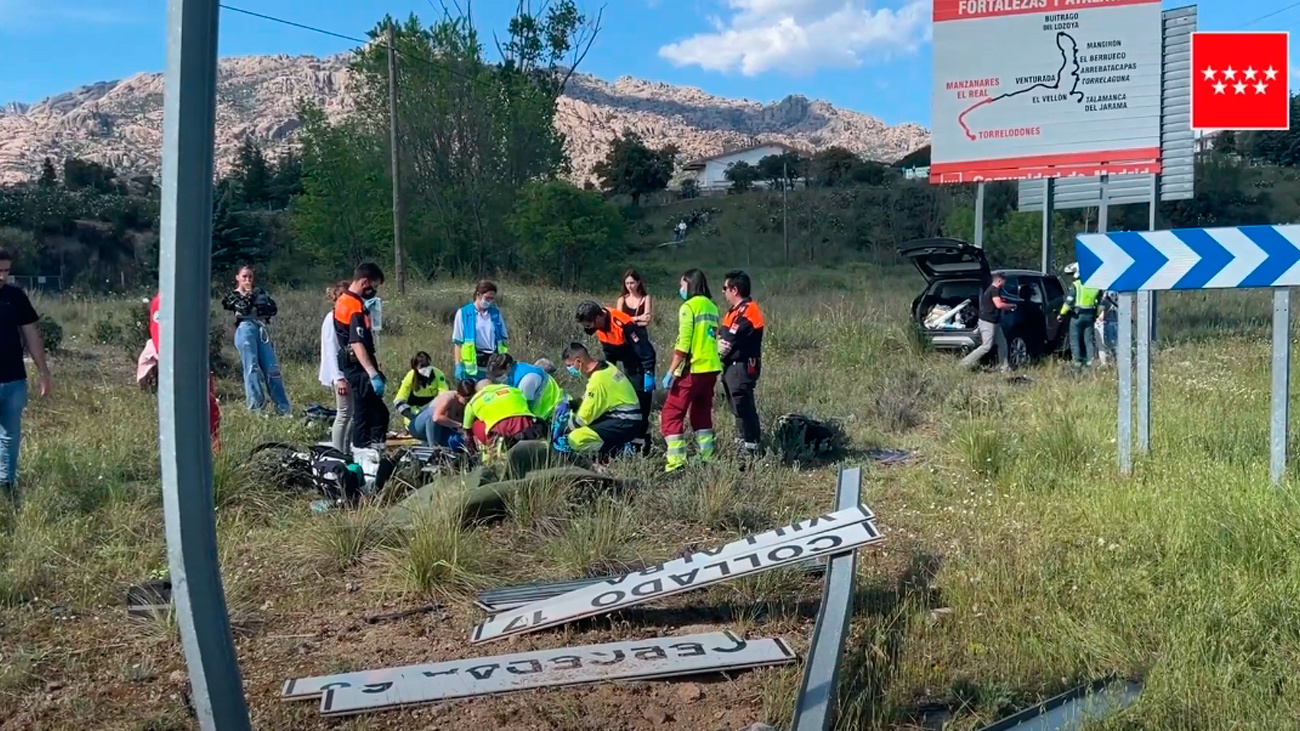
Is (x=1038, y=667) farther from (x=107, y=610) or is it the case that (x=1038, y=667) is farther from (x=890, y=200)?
(x=890, y=200)

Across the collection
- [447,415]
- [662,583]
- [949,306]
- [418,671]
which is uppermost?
[949,306]

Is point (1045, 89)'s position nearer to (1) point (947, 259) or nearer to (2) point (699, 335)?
(1) point (947, 259)

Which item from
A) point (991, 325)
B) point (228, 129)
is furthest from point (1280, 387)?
point (228, 129)

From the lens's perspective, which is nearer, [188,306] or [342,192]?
[188,306]

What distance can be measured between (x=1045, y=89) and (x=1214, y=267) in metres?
13.0

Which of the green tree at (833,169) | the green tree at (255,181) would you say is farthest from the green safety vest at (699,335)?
the green tree at (833,169)

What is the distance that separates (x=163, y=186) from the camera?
8.43ft

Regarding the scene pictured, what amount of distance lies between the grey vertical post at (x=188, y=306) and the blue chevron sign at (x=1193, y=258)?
527cm

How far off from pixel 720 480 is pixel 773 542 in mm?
1594

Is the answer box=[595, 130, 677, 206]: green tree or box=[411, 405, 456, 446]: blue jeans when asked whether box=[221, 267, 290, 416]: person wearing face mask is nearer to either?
box=[411, 405, 456, 446]: blue jeans

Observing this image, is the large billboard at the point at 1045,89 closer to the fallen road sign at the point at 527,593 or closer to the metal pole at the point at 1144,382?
the metal pole at the point at 1144,382

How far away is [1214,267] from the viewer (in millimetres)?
6328

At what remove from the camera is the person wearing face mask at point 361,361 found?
833cm

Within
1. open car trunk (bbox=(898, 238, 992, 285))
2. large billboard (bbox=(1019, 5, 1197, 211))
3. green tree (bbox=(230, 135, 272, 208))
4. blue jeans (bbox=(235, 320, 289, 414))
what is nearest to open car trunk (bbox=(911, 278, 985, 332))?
open car trunk (bbox=(898, 238, 992, 285))
